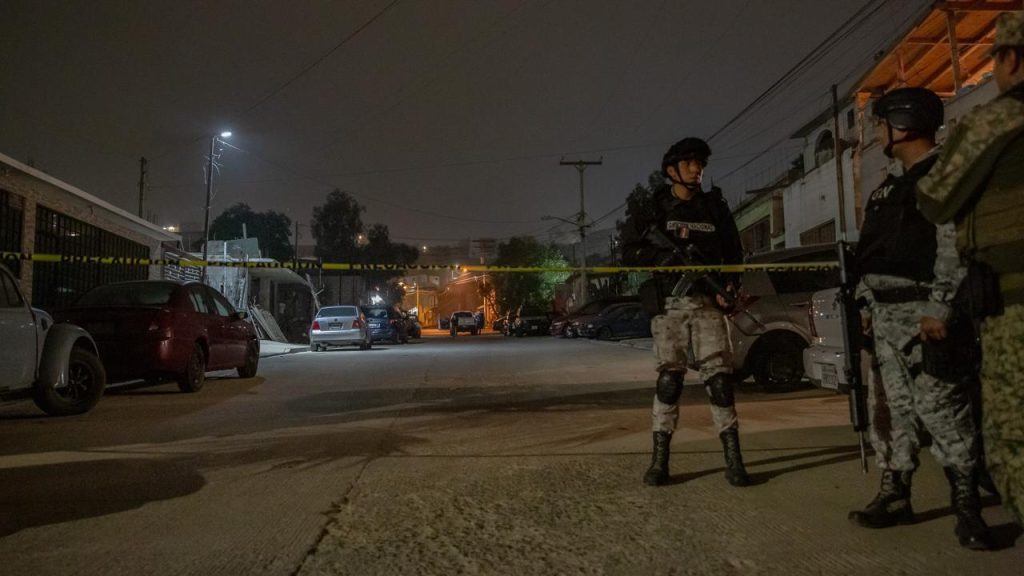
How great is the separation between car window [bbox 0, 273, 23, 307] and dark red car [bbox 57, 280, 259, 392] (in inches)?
85.9

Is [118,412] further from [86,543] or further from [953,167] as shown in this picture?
[953,167]

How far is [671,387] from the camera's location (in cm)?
426

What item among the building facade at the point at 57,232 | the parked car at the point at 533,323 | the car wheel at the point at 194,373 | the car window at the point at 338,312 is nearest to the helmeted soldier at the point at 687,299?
the car wheel at the point at 194,373

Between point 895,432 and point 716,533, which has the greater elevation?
point 895,432

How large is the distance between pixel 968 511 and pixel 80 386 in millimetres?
7879

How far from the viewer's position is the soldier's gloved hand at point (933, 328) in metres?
2.91

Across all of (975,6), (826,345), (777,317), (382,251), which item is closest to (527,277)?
(382,251)

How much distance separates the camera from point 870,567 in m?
2.87

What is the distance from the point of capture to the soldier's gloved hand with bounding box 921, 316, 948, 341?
9.55 ft

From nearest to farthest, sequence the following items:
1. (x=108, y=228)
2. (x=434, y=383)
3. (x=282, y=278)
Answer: (x=434, y=383)
(x=108, y=228)
(x=282, y=278)

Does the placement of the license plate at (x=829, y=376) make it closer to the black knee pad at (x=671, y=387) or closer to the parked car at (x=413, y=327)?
the black knee pad at (x=671, y=387)

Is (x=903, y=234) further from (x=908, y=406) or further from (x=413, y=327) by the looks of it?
(x=413, y=327)

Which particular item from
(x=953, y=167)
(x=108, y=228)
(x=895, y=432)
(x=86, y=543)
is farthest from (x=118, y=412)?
(x=108, y=228)

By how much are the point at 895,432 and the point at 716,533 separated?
3.43 feet
